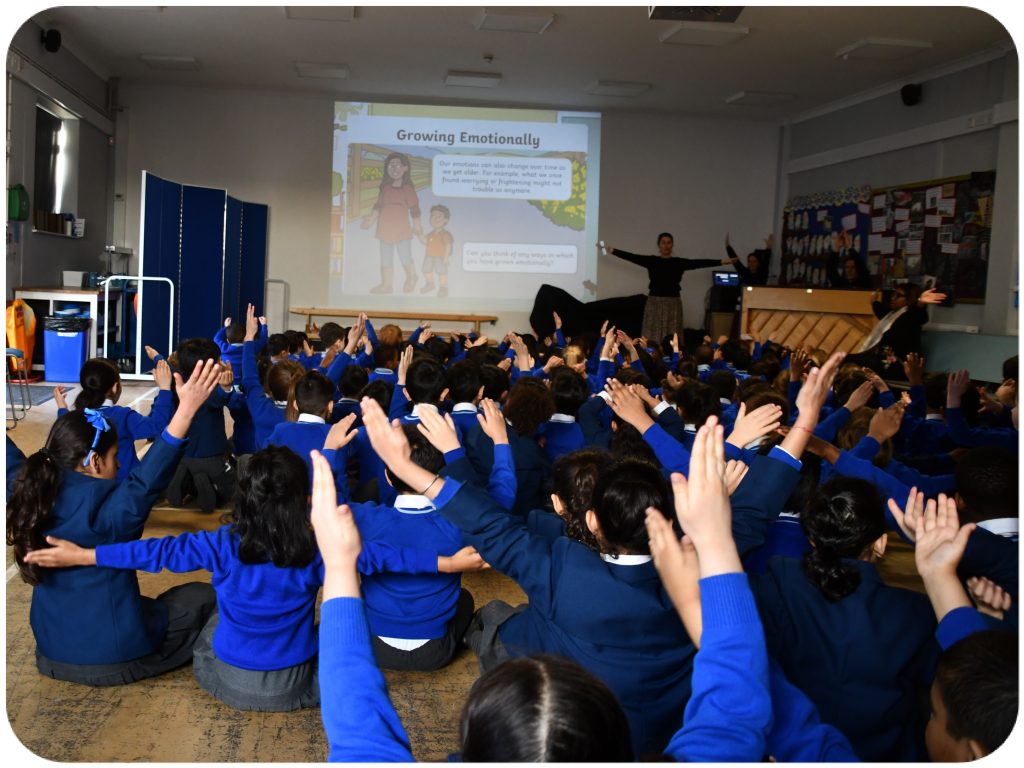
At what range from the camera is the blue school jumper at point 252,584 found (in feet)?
6.51

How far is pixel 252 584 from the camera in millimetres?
2043

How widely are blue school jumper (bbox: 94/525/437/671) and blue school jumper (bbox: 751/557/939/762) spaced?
0.86 meters

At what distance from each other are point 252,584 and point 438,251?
9422 mm

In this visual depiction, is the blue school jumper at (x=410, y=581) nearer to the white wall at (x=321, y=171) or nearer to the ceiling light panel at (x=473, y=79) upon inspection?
the ceiling light panel at (x=473, y=79)

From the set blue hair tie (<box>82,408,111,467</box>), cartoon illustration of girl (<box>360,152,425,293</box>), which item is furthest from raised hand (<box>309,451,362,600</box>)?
cartoon illustration of girl (<box>360,152,425,293</box>)

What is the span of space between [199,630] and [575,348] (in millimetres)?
3824

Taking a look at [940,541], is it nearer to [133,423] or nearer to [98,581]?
[98,581]

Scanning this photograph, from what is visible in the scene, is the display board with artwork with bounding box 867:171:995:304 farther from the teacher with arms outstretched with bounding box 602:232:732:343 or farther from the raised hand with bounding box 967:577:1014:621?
the raised hand with bounding box 967:577:1014:621

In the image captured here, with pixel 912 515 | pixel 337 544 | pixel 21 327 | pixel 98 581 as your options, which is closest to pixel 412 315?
pixel 21 327

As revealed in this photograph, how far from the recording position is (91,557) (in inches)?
77.8

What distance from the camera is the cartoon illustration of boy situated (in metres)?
11.1

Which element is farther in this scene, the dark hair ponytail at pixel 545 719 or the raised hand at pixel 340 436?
the raised hand at pixel 340 436

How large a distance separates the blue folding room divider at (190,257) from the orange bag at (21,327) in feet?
2.89

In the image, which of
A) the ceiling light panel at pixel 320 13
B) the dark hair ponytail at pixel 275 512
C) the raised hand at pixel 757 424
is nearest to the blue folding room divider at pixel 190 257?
the ceiling light panel at pixel 320 13
